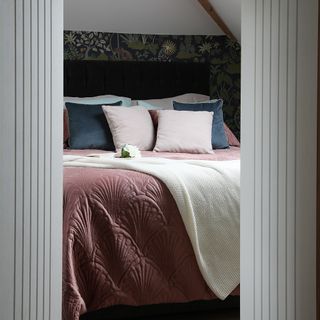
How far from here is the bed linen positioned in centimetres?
273

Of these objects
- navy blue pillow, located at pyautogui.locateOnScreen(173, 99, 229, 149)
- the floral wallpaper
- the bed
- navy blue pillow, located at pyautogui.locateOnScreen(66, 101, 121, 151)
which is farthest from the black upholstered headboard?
the bed

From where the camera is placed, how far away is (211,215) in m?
2.93

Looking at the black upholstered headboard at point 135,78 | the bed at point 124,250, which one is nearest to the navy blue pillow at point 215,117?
the black upholstered headboard at point 135,78

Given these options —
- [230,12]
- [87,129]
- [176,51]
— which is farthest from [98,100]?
[230,12]

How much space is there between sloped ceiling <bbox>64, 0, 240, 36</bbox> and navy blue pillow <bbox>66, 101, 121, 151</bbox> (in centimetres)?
115

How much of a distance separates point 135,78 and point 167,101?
0.43m
